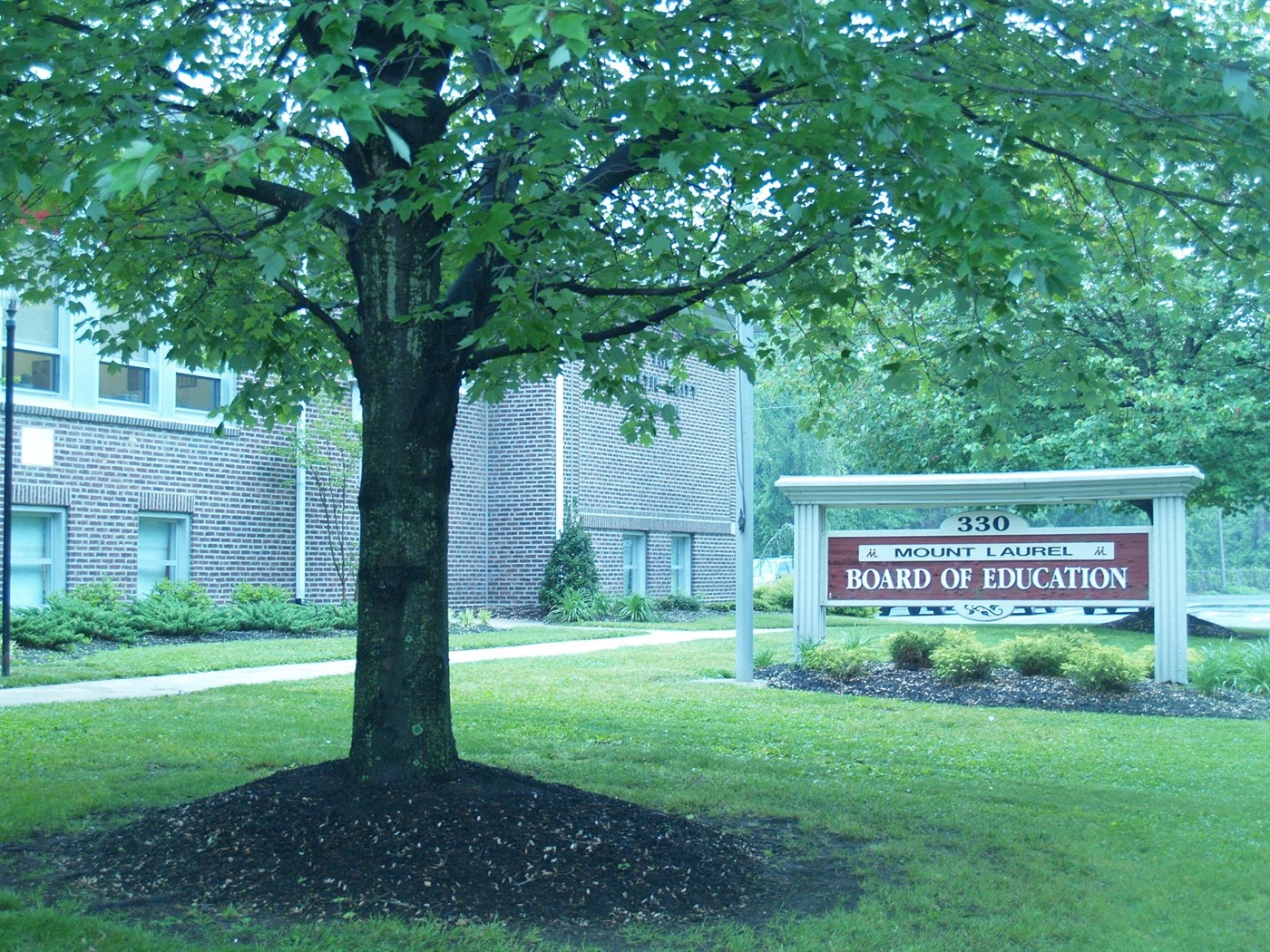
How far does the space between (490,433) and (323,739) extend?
1597cm

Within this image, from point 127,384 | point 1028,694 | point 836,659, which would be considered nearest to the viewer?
point 1028,694

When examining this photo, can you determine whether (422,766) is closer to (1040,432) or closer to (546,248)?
(546,248)

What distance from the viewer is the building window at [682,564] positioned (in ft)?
93.7

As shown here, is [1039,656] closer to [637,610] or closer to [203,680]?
[203,680]

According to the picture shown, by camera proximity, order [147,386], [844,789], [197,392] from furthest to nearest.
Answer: [197,392] < [147,386] < [844,789]

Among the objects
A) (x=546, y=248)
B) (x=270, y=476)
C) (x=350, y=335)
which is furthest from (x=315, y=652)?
(x=546, y=248)

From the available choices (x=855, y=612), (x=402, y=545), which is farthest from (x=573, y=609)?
(x=402, y=545)

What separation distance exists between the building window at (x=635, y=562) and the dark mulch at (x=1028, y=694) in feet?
43.1

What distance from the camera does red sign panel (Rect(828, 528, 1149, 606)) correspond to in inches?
514

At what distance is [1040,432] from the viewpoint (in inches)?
890

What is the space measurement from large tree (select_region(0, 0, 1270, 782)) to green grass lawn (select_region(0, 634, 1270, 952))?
1.80 m

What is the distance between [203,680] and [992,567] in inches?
320

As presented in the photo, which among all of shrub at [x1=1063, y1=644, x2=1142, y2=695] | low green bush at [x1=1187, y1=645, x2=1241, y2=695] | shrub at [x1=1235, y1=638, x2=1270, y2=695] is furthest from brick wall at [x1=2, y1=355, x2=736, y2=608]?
shrub at [x1=1235, y1=638, x2=1270, y2=695]

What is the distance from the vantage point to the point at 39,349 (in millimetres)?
16500
